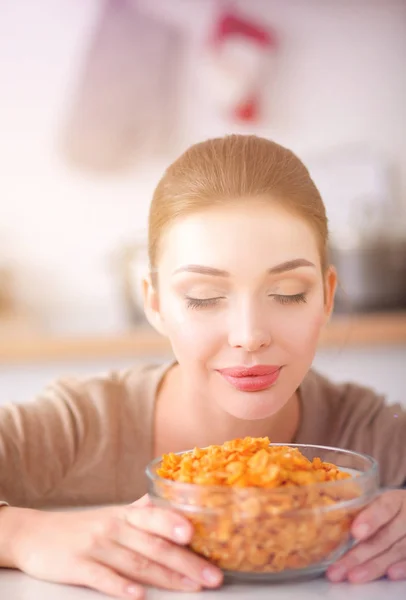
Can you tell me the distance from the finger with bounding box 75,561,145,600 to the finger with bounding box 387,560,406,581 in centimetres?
14

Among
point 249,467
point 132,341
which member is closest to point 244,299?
point 249,467

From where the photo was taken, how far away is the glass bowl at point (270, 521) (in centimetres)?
37

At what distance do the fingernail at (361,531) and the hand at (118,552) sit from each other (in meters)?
0.08

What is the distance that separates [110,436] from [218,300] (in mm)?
180

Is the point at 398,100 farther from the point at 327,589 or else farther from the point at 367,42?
the point at 327,589

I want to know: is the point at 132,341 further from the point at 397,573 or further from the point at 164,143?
the point at 397,573

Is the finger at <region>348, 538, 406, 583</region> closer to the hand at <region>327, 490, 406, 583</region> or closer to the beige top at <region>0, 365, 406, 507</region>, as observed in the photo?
the hand at <region>327, 490, 406, 583</region>

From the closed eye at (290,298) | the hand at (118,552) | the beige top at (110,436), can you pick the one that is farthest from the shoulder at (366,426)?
the hand at (118,552)

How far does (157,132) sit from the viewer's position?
0.80m

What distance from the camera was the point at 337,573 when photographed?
407 mm

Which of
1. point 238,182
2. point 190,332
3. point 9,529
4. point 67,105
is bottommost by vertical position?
point 9,529

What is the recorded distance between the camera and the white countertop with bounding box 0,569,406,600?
394 millimetres

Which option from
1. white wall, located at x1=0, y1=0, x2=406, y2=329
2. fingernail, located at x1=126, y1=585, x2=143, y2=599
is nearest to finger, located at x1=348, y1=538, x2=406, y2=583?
A: fingernail, located at x1=126, y1=585, x2=143, y2=599

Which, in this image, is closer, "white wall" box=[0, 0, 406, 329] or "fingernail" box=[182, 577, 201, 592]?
"fingernail" box=[182, 577, 201, 592]
